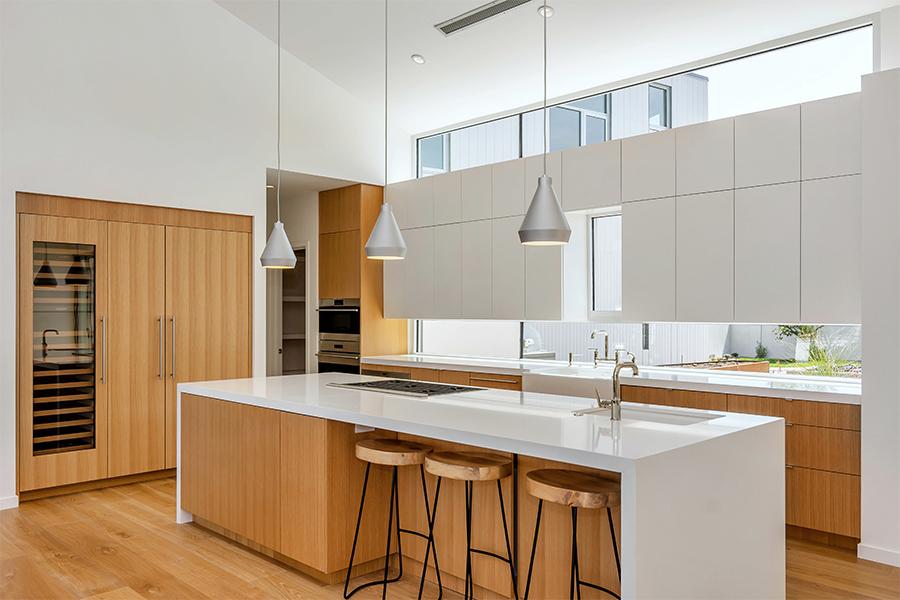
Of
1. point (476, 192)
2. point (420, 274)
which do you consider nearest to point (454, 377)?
point (420, 274)

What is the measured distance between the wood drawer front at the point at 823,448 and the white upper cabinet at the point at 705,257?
0.85 meters

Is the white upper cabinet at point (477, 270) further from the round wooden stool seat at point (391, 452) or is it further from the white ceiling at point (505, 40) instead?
the round wooden stool seat at point (391, 452)

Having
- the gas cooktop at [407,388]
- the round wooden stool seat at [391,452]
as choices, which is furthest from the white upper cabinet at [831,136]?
the round wooden stool seat at [391,452]

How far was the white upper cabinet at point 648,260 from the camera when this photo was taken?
479 cm

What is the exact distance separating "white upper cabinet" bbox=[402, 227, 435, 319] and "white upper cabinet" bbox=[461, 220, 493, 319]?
423mm

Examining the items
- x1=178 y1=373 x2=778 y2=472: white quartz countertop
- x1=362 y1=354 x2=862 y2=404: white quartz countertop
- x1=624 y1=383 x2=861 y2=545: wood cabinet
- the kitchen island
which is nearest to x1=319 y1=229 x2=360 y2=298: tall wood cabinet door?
x1=362 y1=354 x2=862 y2=404: white quartz countertop

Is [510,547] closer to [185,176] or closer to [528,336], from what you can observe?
Result: [528,336]

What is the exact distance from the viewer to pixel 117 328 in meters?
5.24

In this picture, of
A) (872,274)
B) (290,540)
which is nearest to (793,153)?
(872,274)

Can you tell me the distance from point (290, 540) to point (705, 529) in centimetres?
200

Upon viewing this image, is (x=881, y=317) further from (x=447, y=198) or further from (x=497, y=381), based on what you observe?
(x=447, y=198)

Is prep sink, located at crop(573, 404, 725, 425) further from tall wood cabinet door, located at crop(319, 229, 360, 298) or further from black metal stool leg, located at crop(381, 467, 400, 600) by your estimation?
tall wood cabinet door, located at crop(319, 229, 360, 298)

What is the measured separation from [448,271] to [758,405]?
308 cm

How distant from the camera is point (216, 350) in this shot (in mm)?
5820
